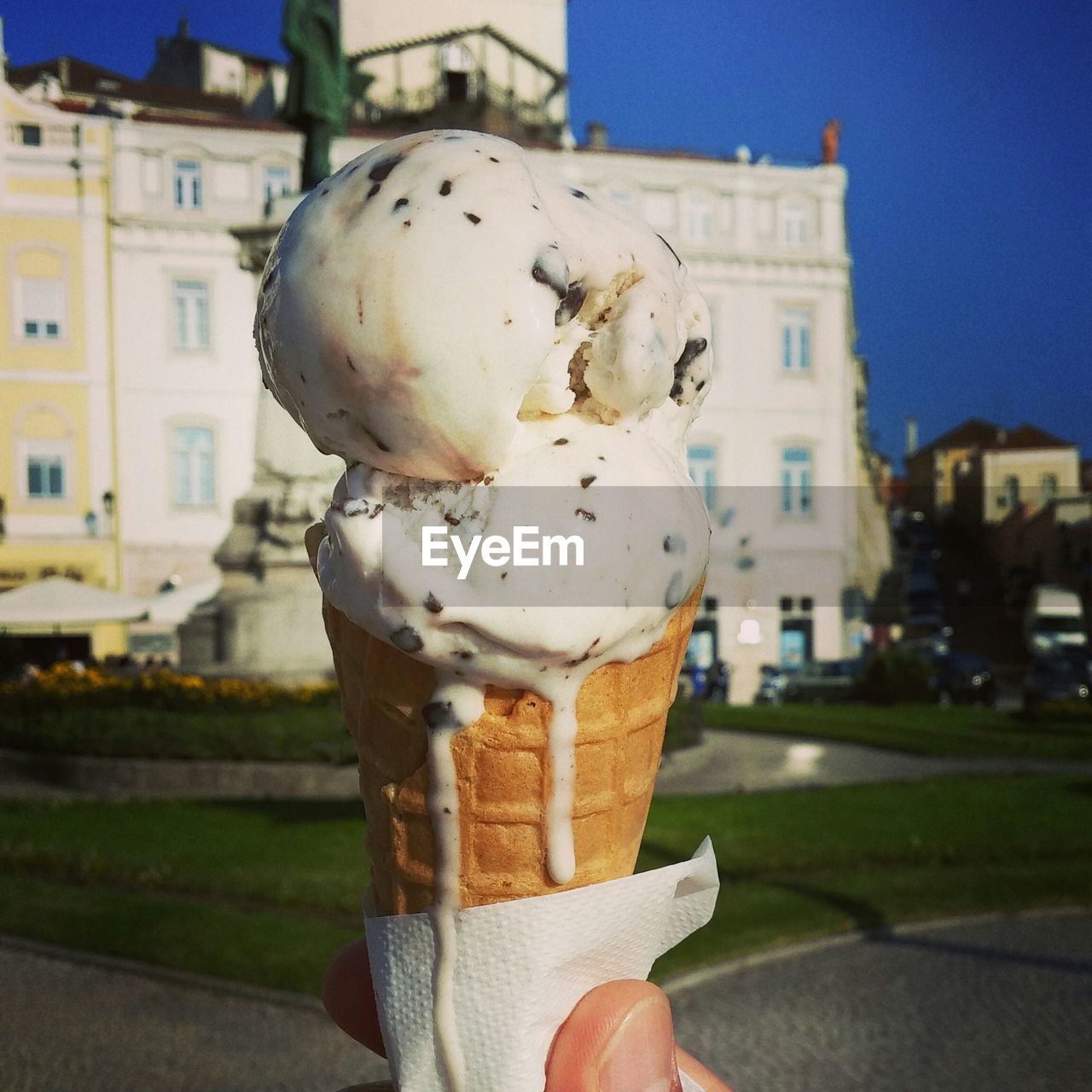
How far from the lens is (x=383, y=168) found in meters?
1.71

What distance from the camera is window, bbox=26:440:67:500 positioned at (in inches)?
1008

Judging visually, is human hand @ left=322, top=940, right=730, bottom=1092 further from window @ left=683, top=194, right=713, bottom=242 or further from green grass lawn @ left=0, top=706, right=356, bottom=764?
window @ left=683, top=194, right=713, bottom=242

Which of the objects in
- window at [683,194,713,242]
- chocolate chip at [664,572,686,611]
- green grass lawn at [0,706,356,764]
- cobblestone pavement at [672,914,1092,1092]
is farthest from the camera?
window at [683,194,713,242]

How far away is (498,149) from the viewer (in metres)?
1.73

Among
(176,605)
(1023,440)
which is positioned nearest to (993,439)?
(1023,440)

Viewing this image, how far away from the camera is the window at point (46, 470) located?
84.0ft

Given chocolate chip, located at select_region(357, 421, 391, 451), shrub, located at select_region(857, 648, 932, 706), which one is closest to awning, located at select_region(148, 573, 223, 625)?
shrub, located at select_region(857, 648, 932, 706)

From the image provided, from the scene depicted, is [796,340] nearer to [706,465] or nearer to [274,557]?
[706,465]

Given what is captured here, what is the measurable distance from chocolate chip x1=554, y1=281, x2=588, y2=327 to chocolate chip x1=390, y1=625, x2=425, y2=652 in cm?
51

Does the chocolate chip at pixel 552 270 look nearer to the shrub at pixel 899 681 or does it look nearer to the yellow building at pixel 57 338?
the shrub at pixel 899 681

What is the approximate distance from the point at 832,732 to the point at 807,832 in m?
5.85

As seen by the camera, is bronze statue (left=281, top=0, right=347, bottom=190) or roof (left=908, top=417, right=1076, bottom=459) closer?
bronze statue (left=281, top=0, right=347, bottom=190)

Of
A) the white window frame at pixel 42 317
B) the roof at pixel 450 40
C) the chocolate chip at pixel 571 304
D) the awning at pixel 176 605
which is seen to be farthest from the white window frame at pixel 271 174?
the chocolate chip at pixel 571 304

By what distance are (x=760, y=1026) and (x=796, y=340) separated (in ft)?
81.4
